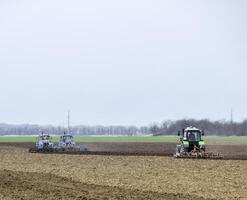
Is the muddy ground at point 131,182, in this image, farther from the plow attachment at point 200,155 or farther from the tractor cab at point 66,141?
the tractor cab at point 66,141

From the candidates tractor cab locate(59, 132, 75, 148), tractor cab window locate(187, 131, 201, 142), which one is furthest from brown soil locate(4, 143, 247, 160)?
tractor cab locate(59, 132, 75, 148)

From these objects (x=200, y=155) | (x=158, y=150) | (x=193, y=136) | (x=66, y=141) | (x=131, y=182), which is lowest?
(x=131, y=182)

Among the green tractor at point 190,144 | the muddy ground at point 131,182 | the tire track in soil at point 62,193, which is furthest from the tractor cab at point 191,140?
the tire track in soil at point 62,193

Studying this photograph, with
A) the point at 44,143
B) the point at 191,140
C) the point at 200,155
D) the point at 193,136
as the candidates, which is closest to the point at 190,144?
the point at 191,140

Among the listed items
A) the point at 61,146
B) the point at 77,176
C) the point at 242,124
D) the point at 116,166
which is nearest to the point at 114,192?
the point at 77,176

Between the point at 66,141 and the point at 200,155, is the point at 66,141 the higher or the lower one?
the higher one

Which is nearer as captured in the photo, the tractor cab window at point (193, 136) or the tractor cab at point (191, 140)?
the tractor cab at point (191, 140)

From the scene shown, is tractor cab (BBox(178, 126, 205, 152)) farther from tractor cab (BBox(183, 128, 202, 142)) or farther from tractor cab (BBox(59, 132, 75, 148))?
tractor cab (BBox(59, 132, 75, 148))

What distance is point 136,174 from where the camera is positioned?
28.1 meters

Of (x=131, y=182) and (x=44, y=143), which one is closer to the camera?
(x=131, y=182)

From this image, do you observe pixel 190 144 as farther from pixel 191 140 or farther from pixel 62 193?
pixel 62 193

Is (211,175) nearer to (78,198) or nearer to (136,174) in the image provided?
(136,174)

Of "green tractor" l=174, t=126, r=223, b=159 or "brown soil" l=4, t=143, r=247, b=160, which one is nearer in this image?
"green tractor" l=174, t=126, r=223, b=159

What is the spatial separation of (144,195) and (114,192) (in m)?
1.16
